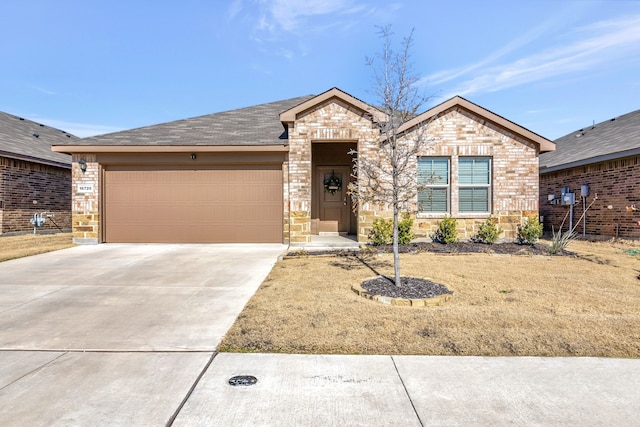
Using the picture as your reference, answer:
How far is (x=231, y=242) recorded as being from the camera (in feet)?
36.4

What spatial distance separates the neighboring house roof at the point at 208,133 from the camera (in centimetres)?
1075

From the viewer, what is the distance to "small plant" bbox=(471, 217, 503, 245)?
10.2 meters

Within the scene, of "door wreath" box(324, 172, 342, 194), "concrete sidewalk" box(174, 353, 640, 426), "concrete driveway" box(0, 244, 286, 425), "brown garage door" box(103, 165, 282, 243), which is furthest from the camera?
"door wreath" box(324, 172, 342, 194)

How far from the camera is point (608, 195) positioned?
11.6 meters

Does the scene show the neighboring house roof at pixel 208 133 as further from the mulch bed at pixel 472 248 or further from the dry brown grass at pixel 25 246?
the mulch bed at pixel 472 248

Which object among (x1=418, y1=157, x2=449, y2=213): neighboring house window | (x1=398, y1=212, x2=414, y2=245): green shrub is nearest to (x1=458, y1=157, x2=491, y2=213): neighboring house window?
(x1=418, y1=157, x2=449, y2=213): neighboring house window

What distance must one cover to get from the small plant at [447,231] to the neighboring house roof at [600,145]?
5891mm

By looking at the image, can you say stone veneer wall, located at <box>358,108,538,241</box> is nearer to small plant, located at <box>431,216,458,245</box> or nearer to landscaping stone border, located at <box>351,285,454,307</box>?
small plant, located at <box>431,216,458,245</box>

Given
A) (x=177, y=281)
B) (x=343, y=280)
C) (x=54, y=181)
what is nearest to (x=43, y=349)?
(x=177, y=281)

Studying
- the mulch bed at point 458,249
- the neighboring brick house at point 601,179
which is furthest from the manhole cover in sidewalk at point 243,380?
the neighboring brick house at point 601,179

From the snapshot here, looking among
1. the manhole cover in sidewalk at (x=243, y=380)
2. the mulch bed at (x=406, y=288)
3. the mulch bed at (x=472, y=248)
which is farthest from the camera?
the mulch bed at (x=472, y=248)

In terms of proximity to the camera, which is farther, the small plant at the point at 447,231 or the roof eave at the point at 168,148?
the roof eave at the point at 168,148

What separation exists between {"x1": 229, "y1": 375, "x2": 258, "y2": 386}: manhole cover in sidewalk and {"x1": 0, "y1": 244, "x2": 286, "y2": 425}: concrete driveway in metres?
0.34

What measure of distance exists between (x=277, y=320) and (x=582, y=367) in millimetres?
3067
